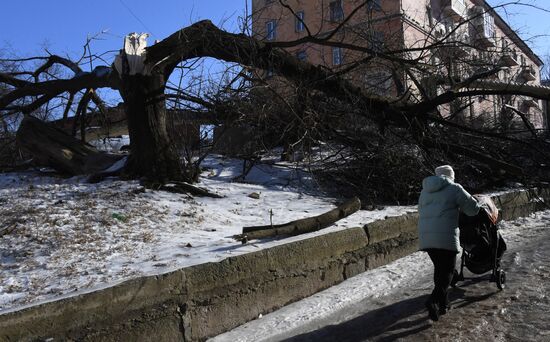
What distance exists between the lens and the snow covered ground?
4566mm

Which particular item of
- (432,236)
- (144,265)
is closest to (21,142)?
(144,265)

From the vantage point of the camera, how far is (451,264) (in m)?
4.75

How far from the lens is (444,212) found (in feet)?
15.7

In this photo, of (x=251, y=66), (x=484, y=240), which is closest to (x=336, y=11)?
(x=251, y=66)

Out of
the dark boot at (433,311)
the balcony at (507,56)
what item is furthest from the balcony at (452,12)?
the dark boot at (433,311)

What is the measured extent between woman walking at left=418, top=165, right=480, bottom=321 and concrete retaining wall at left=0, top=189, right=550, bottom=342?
142 centimetres

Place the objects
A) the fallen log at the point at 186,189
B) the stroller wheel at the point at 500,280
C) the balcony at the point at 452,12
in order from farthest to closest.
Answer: the balcony at the point at 452,12, the fallen log at the point at 186,189, the stroller wheel at the point at 500,280

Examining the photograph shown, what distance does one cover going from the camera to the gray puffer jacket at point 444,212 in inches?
187

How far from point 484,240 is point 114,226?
4.30 meters

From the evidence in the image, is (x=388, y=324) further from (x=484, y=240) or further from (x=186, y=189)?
(x=186, y=189)

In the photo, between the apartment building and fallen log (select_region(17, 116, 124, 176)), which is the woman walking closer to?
the apartment building

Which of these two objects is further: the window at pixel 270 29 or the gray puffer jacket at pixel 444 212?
the window at pixel 270 29

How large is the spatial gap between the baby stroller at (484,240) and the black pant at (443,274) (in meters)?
0.78

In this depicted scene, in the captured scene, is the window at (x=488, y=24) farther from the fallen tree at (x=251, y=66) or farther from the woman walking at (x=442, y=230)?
the woman walking at (x=442, y=230)
